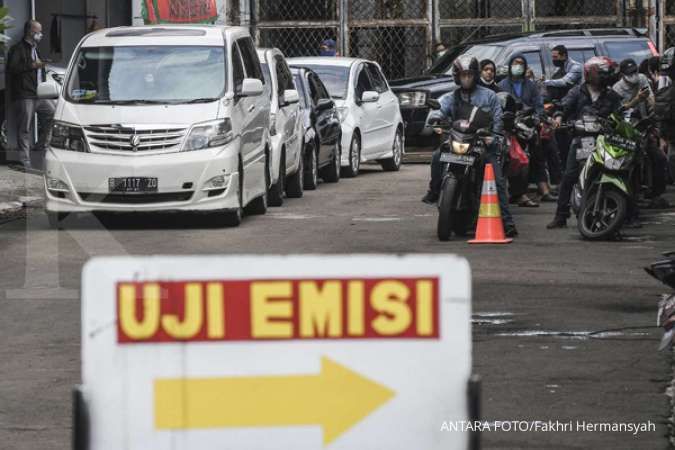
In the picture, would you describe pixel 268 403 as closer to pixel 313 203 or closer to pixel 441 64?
pixel 313 203

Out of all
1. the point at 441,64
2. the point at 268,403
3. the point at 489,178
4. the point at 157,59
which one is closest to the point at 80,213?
the point at 157,59

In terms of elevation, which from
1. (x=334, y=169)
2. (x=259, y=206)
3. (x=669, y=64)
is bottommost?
(x=334, y=169)

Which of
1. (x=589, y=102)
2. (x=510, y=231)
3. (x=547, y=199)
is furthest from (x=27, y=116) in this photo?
(x=510, y=231)

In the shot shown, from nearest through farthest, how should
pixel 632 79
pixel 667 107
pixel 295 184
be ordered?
pixel 667 107 < pixel 295 184 < pixel 632 79

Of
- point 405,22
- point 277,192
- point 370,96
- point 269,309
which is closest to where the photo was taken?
point 269,309

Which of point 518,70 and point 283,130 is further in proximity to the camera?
point 518,70

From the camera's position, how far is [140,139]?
1571 cm

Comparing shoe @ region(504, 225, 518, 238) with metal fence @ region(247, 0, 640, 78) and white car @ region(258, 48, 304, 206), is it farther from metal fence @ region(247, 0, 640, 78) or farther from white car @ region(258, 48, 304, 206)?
metal fence @ region(247, 0, 640, 78)

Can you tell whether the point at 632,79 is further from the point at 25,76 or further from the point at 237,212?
the point at 25,76

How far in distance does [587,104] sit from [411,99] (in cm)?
1033

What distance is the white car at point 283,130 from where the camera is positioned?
18312 millimetres

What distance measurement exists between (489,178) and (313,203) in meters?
4.45

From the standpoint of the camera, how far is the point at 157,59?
16.6 m

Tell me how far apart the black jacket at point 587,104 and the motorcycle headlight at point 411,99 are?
32.6 ft
